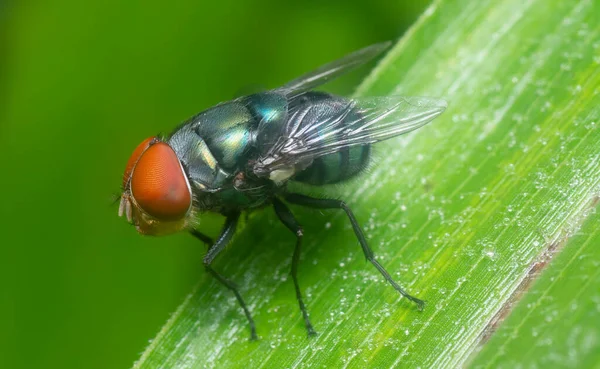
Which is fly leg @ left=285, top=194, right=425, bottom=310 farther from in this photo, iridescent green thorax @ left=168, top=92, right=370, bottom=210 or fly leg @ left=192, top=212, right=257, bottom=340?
fly leg @ left=192, top=212, right=257, bottom=340

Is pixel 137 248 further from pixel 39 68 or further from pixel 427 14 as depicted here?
pixel 427 14

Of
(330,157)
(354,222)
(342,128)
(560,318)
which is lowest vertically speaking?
(560,318)

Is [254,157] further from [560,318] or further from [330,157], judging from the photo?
[560,318]

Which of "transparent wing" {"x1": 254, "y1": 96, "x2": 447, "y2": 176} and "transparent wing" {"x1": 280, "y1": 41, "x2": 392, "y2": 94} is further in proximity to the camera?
"transparent wing" {"x1": 280, "y1": 41, "x2": 392, "y2": 94}

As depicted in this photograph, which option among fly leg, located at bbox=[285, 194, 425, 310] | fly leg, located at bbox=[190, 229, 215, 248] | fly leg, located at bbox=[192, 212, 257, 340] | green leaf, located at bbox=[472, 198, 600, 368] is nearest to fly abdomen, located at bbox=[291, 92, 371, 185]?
fly leg, located at bbox=[285, 194, 425, 310]

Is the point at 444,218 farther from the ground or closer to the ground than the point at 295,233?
closer to the ground

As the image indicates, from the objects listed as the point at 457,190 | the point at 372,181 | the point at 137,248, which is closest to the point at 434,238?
the point at 457,190

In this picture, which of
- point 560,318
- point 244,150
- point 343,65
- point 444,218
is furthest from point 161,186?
point 560,318
